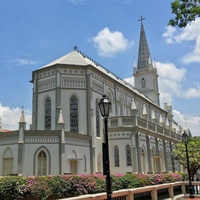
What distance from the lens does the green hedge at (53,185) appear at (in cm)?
1545

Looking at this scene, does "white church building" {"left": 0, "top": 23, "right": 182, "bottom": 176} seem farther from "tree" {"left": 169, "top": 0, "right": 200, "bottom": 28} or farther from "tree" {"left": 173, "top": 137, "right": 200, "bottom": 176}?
"tree" {"left": 169, "top": 0, "right": 200, "bottom": 28}

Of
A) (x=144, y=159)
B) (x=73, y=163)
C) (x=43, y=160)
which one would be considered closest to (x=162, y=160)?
(x=144, y=159)

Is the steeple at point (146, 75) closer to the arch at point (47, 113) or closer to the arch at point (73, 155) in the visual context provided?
the arch at point (47, 113)

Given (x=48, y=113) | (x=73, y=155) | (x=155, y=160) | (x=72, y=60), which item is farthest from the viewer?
(x=155, y=160)

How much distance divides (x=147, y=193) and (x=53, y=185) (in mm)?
5443

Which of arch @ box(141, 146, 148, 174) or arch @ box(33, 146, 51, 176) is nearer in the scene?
arch @ box(33, 146, 51, 176)

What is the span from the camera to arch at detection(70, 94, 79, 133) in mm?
32119

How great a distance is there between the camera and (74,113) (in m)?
32.5

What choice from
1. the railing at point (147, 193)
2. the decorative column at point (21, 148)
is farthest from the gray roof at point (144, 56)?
the railing at point (147, 193)

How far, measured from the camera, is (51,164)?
2686cm

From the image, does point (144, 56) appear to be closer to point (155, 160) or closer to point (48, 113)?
point (155, 160)

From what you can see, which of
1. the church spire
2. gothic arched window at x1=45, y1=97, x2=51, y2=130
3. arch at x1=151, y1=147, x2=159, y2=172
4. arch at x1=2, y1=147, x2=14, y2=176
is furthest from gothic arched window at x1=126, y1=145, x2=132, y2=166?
the church spire

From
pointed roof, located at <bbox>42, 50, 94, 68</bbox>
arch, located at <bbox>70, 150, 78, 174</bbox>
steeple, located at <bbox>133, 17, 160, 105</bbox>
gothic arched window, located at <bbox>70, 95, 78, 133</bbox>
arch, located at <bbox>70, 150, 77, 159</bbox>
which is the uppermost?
steeple, located at <bbox>133, 17, 160, 105</bbox>

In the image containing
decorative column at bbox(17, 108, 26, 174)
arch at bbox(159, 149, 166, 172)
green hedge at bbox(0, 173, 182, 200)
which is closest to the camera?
green hedge at bbox(0, 173, 182, 200)
